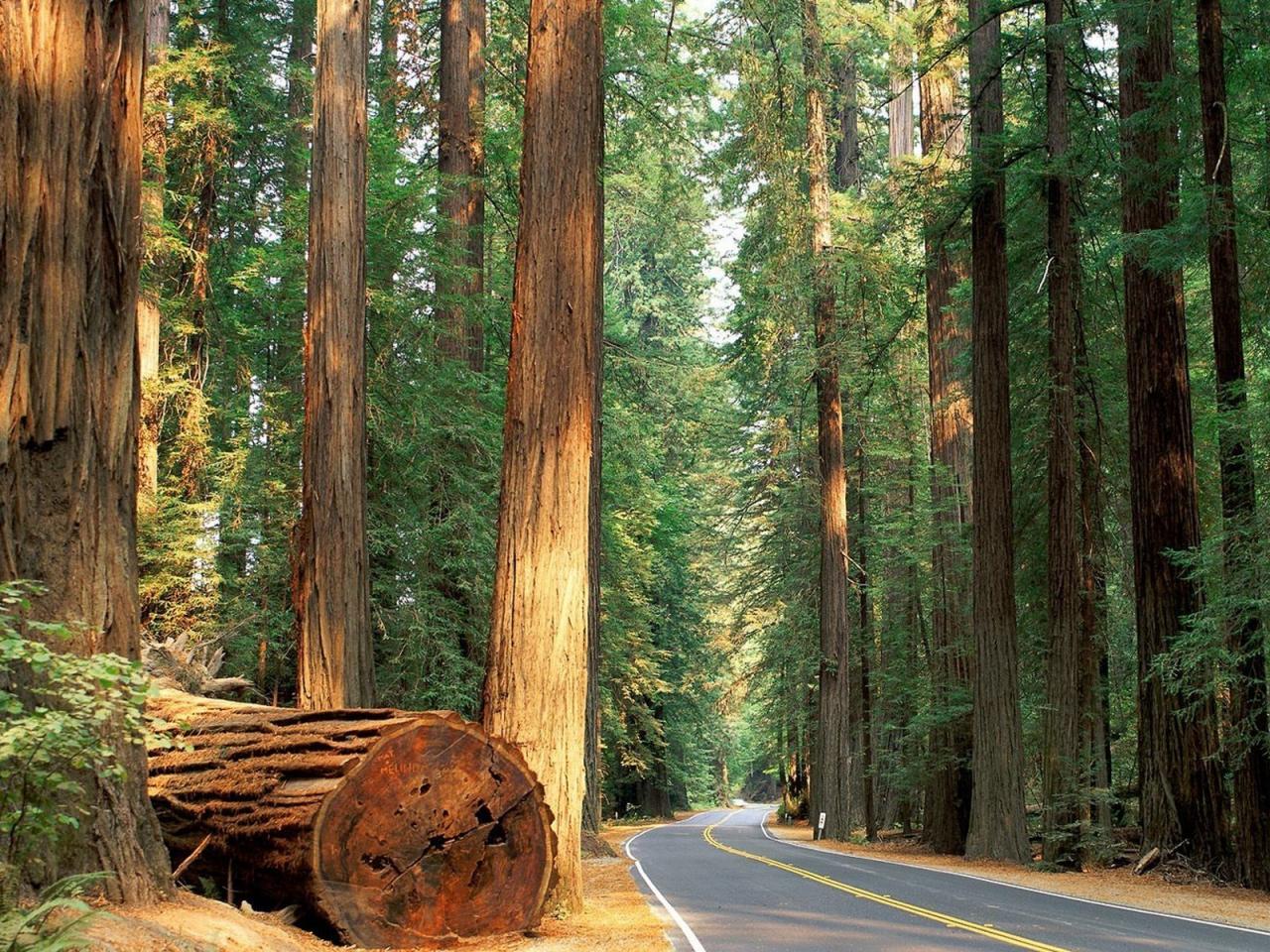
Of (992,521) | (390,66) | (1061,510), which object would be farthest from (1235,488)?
(390,66)

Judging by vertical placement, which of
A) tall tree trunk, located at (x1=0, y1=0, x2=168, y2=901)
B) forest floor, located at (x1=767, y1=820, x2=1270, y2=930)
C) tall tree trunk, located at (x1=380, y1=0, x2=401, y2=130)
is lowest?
forest floor, located at (x1=767, y1=820, x2=1270, y2=930)

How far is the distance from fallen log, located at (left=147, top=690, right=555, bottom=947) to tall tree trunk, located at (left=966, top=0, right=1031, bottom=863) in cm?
1344

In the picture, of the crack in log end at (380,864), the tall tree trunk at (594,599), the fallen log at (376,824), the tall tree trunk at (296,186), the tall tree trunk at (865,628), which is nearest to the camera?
the fallen log at (376,824)

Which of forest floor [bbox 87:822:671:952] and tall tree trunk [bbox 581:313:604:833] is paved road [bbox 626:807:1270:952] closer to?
forest floor [bbox 87:822:671:952]

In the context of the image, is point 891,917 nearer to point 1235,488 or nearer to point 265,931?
point 265,931

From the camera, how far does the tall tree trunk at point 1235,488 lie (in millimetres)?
14234

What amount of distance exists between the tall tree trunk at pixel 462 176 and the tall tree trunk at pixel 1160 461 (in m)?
10.3

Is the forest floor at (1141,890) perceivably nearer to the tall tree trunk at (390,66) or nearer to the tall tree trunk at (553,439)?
the tall tree trunk at (553,439)

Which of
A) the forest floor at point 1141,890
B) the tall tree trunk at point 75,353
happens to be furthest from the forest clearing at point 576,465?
the forest floor at point 1141,890

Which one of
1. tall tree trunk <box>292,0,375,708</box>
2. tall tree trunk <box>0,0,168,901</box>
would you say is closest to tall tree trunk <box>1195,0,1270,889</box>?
tall tree trunk <box>292,0,375,708</box>

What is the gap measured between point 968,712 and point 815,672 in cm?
1193

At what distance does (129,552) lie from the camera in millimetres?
6914

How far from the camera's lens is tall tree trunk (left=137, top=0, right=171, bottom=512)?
17312 millimetres

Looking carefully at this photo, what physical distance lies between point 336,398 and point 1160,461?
39.3ft
